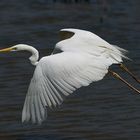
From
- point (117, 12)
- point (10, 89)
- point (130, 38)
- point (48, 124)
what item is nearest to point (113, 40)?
point (130, 38)

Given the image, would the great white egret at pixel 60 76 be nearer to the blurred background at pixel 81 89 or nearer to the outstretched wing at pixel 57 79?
the outstretched wing at pixel 57 79

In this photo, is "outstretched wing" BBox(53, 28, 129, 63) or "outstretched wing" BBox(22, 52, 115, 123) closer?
"outstretched wing" BBox(22, 52, 115, 123)

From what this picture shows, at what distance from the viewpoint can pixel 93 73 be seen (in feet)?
25.0

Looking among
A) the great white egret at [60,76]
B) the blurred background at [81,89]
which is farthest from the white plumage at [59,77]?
the blurred background at [81,89]

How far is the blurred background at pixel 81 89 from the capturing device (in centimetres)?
930

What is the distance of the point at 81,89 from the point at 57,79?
139 inches

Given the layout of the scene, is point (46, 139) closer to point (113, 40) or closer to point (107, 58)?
point (107, 58)

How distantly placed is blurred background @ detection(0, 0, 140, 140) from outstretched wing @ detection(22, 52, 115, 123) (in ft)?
4.99

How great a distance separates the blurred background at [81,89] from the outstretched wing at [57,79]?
59.9 inches

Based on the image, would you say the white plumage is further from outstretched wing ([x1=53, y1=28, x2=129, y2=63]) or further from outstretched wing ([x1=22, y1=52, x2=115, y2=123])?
outstretched wing ([x1=53, y1=28, x2=129, y2=63])

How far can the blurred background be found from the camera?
9297 millimetres

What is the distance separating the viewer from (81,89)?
11.1m

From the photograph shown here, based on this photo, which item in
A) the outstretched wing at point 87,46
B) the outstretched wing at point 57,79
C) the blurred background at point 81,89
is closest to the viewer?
the outstretched wing at point 57,79

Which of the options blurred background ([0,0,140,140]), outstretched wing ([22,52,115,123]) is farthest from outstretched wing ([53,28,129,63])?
blurred background ([0,0,140,140])
